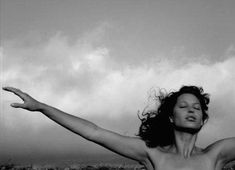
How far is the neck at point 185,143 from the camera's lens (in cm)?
625

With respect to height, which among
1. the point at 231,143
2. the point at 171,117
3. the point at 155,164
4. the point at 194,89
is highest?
the point at 194,89

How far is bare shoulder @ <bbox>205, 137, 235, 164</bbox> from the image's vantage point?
6.17m

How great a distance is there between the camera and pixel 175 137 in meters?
6.36

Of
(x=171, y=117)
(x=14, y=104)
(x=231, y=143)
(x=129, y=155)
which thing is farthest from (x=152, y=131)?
(x=14, y=104)

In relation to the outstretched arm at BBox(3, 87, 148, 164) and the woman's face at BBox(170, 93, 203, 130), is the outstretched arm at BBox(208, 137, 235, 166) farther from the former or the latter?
the outstretched arm at BBox(3, 87, 148, 164)

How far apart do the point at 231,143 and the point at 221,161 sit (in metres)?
0.34

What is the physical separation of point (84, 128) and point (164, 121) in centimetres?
182

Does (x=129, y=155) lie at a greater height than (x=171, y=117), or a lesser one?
lesser

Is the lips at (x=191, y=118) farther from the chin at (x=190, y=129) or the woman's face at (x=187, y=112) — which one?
the chin at (x=190, y=129)

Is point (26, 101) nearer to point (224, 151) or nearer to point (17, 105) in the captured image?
point (17, 105)

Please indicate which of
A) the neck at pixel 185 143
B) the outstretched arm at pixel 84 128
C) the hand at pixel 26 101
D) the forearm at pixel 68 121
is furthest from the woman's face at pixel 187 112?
the hand at pixel 26 101

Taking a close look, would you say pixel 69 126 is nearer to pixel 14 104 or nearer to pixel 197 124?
pixel 14 104

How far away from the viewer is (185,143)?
6.29 m

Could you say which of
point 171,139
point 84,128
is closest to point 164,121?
point 171,139
